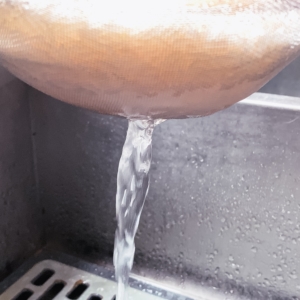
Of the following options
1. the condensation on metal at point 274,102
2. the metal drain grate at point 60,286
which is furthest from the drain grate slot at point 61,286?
the condensation on metal at point 274,102

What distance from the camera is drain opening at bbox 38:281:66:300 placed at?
0.55m

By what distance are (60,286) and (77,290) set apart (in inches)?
1.0

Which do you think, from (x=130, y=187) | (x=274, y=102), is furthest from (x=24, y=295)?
(x=274, y=102)

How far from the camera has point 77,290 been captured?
0.57 metres

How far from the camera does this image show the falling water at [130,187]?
39 cm

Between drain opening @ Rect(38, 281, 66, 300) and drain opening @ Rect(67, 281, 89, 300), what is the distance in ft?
0.06

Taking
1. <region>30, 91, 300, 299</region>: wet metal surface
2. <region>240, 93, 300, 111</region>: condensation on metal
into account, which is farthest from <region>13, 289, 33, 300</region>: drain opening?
<region>240, 93, 300, 111</region>: condensation on metal

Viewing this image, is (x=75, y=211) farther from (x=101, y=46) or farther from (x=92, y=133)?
(x=101, y=46)

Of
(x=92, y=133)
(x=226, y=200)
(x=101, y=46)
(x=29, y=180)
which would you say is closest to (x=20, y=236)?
(x=29, y=180)

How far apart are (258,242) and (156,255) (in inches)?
6.1

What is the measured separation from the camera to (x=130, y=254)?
0.53 meters

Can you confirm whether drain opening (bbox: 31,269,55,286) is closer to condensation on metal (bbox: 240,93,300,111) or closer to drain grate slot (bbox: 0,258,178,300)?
drain grate slot (bbox: 0,258,178,300)

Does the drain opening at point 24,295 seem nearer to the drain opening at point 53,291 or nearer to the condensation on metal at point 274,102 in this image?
the drain opening at point 53,291

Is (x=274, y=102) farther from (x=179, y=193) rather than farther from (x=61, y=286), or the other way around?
(x=61, y=286)
